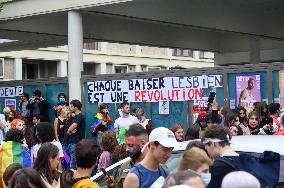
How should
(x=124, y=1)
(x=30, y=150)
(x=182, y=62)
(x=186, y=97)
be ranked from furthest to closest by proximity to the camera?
(x=182, y=62), (x=124, y=1), (x=186, y=97), (x=30, y=150)

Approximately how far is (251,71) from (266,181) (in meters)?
10.2

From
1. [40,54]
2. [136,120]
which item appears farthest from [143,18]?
[40,54]

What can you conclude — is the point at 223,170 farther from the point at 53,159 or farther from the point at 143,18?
the point at 143,18

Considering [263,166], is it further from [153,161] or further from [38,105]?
[38,105]

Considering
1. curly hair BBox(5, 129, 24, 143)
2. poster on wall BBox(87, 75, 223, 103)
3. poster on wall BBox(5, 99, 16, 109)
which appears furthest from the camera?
poster on wall BBox(5, 99, 16, 109)

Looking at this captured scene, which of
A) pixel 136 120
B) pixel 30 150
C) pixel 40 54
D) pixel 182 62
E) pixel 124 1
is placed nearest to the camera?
pixel 30 150

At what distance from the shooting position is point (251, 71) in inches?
614

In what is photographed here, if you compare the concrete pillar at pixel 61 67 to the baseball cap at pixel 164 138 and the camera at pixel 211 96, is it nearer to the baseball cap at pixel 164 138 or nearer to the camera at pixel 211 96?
the camera at pixel 211 96

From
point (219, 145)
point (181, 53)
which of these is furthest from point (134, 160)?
point (181, 53)

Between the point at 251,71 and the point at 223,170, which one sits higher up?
the point at 251,71

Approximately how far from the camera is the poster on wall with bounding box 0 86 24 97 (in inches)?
803

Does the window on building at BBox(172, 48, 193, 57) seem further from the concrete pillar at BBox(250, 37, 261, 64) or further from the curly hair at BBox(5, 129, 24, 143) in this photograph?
the curly hair at BBox(5, 129, 24, 143)

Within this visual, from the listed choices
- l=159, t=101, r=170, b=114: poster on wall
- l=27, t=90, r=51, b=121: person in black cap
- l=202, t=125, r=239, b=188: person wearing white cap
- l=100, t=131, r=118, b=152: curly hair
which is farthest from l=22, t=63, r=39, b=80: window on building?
l=202, t=125, r=239, b=188: person wearing white cap

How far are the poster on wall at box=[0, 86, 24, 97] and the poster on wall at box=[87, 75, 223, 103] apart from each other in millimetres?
3005
